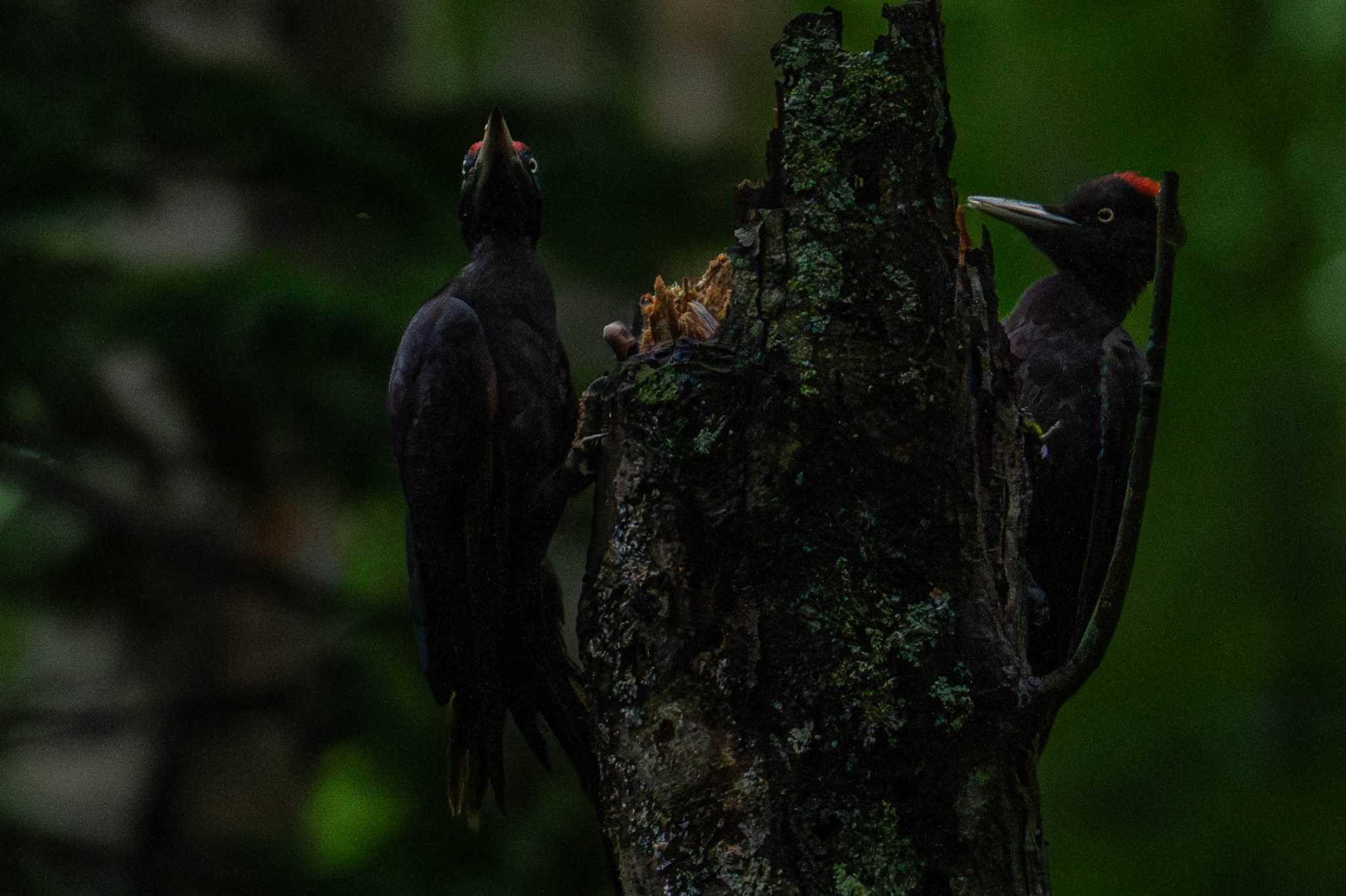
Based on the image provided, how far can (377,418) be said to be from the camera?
4.79m

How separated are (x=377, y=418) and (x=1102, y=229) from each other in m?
2.75

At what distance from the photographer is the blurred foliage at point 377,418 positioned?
4.61m

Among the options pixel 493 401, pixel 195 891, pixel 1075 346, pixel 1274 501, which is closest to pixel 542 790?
pixel 195 891

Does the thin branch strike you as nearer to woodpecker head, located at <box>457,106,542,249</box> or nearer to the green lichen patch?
the green lichen patch

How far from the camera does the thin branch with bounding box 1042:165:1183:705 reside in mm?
1700

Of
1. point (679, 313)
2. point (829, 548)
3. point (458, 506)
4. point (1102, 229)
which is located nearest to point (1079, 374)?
point (1102, 229)

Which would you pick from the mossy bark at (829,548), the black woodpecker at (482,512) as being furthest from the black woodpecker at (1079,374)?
the black woodpecker at (482,512)

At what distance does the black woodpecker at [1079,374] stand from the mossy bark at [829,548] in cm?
70

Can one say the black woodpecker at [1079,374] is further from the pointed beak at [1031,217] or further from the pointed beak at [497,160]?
the pointed beak at [497,160]

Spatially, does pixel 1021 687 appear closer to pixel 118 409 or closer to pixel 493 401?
pixel 493 401

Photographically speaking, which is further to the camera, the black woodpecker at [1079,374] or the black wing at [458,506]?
the black wing at [458,506]

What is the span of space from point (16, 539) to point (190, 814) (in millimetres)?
1515

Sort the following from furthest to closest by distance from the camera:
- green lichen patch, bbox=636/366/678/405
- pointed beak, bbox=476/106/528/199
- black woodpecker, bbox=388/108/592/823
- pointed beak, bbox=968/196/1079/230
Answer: pointed beak, bbox=476/106/528/199 → pointed beak, bbox=968/196/1079/230 → black woodpecker, bbox=388/108/592/823 → green lichen patch, bbox=636/366/678/405

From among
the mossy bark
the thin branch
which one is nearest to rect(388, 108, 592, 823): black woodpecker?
the mossy bark
